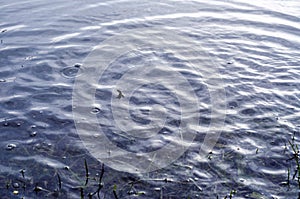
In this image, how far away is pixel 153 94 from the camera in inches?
283

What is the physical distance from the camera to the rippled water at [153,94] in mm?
5238

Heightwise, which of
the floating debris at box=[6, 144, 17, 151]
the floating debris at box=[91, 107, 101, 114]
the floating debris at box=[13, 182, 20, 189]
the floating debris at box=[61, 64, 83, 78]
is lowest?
the floating debris at box=[13, 182, 20, 189]

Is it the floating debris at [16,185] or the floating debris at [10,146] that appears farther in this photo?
the floating debris at [10,146]

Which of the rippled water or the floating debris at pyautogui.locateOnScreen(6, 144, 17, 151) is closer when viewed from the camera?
the rippled water

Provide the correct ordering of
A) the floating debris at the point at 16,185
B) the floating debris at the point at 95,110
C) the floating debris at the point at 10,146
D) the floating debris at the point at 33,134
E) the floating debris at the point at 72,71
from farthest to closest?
1. the floating debris at the point at 72,71
2. the floating debris at the point at 95,110
3. the floating debris at the point at 33,134
4. the floating debris at the point at 10,146
5. the floating debris at the point at 16,185

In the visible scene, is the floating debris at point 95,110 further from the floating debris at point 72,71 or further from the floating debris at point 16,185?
the floating debris at point 16,185

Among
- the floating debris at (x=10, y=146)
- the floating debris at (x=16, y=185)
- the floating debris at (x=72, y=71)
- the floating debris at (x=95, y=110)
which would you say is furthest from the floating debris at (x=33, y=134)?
the floating debris at (x=72, y=71)

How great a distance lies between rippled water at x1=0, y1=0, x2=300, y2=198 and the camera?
524 cm

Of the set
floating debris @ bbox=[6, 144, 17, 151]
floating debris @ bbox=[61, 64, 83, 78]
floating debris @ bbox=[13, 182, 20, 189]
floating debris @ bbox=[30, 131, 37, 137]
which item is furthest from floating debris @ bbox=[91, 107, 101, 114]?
floating debris @ bbox=[13, 182, 20, 189]

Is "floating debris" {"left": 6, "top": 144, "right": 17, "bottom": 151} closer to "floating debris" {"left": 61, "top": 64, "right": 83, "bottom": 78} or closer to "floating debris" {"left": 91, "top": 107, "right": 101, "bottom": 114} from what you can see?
"floating debris" {"left": 91, "top": 107, "right": 101, "bottom": 114}

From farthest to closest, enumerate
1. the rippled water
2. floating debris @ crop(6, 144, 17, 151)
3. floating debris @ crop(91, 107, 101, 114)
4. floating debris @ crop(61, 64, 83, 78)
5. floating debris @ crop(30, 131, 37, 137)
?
floating debris @ crop(61, 64, 83, 78)
floating debris @ crop(91, 107, 101, 114)
floating debris @ crop(30, 131, 37, 137)
floating debris @ crop(6, 144, 17, 151)
the rippled water

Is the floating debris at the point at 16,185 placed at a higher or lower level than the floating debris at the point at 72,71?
lower

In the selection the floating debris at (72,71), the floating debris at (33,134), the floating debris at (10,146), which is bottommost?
the floating debris at (10,146)

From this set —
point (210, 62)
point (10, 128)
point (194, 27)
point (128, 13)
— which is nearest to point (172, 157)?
point (10, 128)
